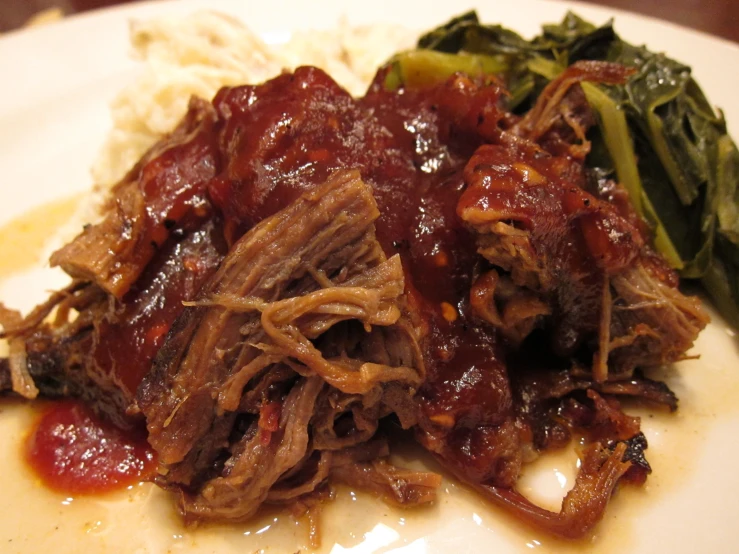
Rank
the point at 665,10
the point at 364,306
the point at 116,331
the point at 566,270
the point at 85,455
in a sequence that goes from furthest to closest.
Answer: the point at 665,10 < the point at 85,455 < the point at 116,331 < the point at 566,270 < the point at 364,306

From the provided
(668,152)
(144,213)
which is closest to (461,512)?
(144,213)

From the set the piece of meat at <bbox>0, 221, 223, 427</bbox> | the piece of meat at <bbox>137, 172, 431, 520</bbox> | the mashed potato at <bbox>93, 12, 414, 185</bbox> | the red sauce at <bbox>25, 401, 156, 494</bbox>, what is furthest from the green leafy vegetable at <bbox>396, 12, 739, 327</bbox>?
the red sauce at <bbox>25, 401, 156, 494</bbox>

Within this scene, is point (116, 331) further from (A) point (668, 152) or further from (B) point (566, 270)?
(A) point (668, 152)

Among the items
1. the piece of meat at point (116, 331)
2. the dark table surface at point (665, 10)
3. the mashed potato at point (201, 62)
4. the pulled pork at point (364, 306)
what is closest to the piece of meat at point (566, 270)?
the pulled pork at point (364, 306)

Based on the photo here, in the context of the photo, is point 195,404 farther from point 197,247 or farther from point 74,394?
point 74,394

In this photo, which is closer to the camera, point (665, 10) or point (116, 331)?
point (116, 331)

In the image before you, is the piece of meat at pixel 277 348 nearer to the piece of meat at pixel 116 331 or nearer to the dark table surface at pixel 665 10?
the piece of meat at pixel 116 331
